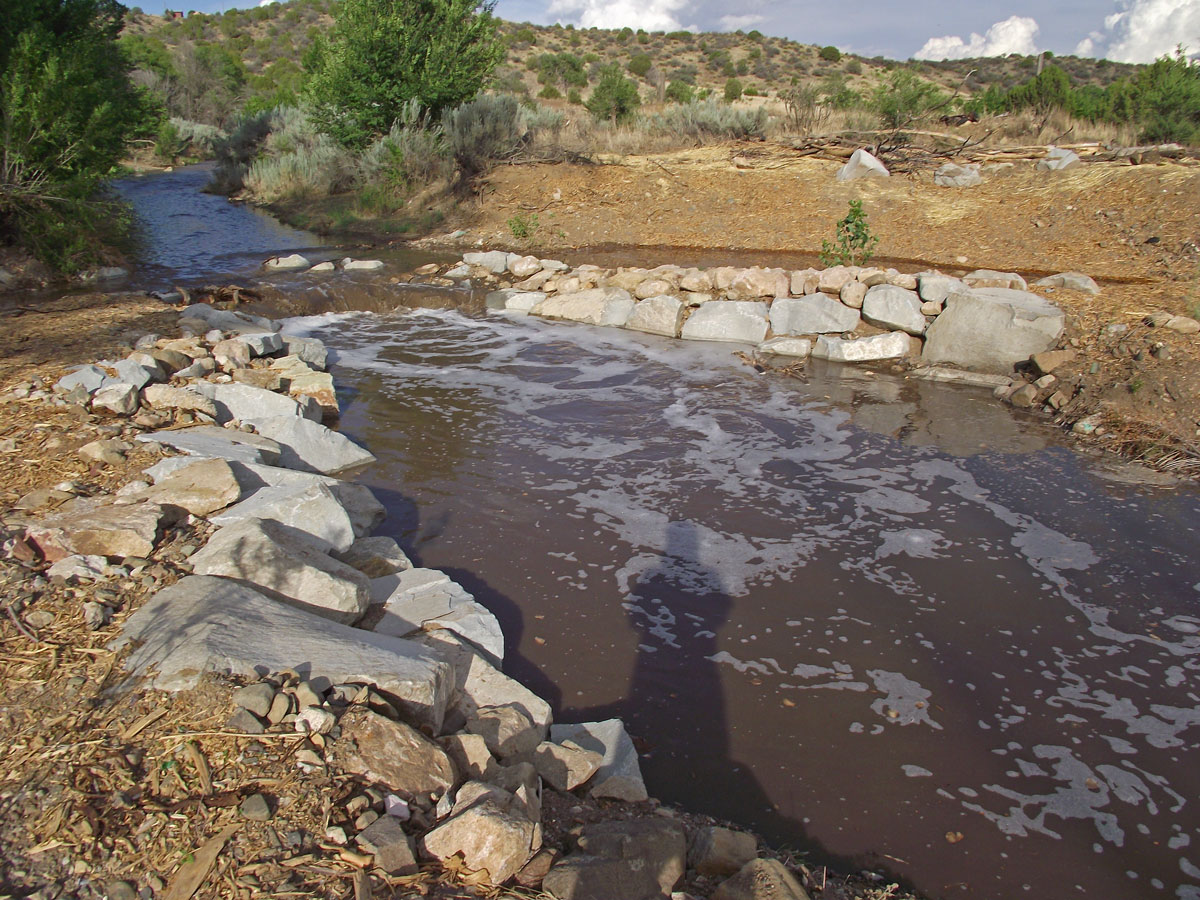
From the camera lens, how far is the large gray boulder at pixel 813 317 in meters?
9.13

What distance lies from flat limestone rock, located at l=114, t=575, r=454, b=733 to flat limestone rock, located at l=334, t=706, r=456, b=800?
21cm

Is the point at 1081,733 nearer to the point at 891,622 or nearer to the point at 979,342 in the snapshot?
the point at 891,622

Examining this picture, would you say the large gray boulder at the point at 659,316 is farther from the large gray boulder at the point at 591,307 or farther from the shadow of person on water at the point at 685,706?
the shadow of person on water at the point at 685,706

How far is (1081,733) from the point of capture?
3369 millimetres

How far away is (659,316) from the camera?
9.75 m

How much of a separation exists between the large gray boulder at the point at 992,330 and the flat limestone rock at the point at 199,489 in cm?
728

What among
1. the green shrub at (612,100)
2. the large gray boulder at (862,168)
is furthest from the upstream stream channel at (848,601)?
the green shrub at (612,100)

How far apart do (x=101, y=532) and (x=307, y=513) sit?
3.11 ft

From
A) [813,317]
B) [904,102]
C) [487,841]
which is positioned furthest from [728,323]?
[904,102]

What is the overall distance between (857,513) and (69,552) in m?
4.61

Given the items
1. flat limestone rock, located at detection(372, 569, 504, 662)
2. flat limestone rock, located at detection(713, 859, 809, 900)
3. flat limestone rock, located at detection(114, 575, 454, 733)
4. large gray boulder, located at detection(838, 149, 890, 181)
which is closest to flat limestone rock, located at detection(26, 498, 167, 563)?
flat limestone rock, located at detection(114, 575, 454, 733)

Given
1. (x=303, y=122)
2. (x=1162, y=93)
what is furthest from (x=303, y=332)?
(x=1162, y=93)

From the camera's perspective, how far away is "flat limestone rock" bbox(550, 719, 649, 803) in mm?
2807

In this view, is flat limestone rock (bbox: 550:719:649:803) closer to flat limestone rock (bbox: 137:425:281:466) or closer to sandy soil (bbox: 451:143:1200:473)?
flat limestone rock (bbox: 137:425:281:466)
